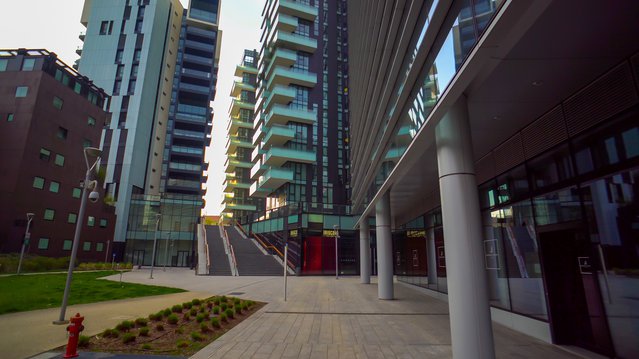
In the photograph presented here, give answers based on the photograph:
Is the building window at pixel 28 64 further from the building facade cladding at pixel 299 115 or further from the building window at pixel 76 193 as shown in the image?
the building facade cladding at pixel 299 115

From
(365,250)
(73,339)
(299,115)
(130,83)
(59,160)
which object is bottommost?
(73,339)

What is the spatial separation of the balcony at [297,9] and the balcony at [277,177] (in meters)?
27.4

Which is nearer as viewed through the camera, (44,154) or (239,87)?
(44,154)

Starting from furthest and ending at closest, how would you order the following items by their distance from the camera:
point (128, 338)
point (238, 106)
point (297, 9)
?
point (238, 106) → point (297, 9) → point (128, 338)

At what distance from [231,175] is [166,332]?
69.9 metres

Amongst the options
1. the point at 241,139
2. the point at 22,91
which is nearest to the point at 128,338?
the point at 22,91

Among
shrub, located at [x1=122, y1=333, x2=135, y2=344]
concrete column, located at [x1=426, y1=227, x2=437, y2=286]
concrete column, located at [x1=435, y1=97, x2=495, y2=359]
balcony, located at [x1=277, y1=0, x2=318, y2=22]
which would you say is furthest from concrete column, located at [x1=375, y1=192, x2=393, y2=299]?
balcony, located at [x1=277, y1=0, x2=318, y2=22]

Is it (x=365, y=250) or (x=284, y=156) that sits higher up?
(x=284, y=156)

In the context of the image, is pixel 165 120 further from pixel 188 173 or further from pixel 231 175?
pixel 231 175

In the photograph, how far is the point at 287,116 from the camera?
48531 mm

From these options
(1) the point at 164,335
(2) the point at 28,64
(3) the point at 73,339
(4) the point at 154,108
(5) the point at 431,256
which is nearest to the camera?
(3) the point at 73,339

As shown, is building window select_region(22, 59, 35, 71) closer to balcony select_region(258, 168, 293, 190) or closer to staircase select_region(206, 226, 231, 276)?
staircase select_region(206, 226, 231, 276)

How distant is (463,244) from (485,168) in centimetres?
614

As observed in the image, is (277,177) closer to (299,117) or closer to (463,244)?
(299,117)
